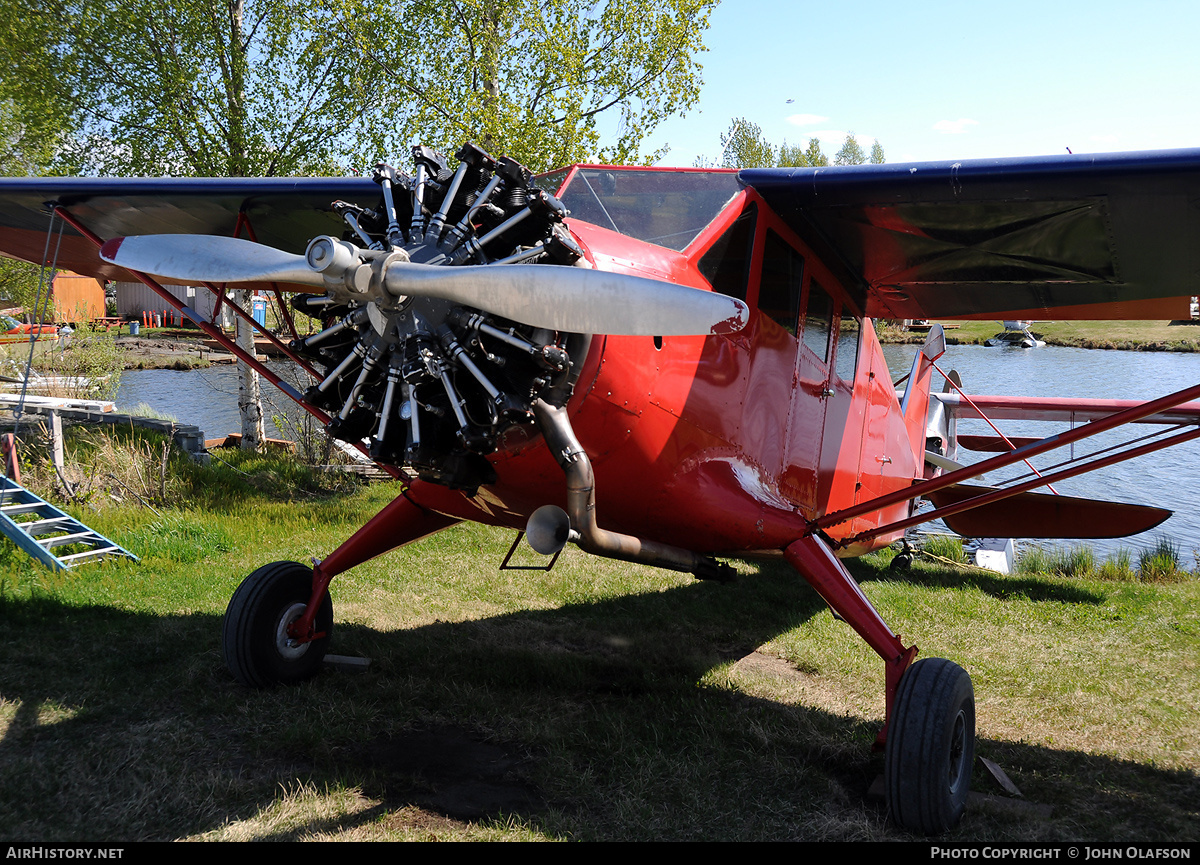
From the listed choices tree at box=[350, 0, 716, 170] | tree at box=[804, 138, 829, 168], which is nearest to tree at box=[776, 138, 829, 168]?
tree at box=[804, 138, 829, 168]

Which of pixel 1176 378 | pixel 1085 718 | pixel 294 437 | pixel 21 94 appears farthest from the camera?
pixel 1176 378

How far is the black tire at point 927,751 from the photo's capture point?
3674 millimetres

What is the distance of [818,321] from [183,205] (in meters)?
4.32

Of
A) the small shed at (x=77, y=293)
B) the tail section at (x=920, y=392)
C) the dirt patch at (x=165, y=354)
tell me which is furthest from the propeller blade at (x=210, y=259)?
the small shed at (x=77, y=293)

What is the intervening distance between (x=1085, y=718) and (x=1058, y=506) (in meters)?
1.59

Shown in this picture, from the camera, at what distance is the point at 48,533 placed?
7.83 meters

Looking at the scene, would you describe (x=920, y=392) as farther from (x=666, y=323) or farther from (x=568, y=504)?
(x=666, y=323)

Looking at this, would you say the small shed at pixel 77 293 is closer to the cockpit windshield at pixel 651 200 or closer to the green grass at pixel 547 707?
the green grass at pixel 547 707

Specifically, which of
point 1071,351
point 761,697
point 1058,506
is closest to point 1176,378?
point 1071,351

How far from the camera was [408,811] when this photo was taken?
3.75 meters

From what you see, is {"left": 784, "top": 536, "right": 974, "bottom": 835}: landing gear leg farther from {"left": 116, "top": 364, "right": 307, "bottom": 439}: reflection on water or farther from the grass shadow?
{"left": 116, "top": 364, "right": 307, "bottom": 439}: reflection on water

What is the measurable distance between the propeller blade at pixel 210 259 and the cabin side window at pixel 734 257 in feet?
6.18

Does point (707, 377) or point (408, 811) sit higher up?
point (707, 377)

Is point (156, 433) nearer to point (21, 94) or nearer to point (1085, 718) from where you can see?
point (21, 94)
